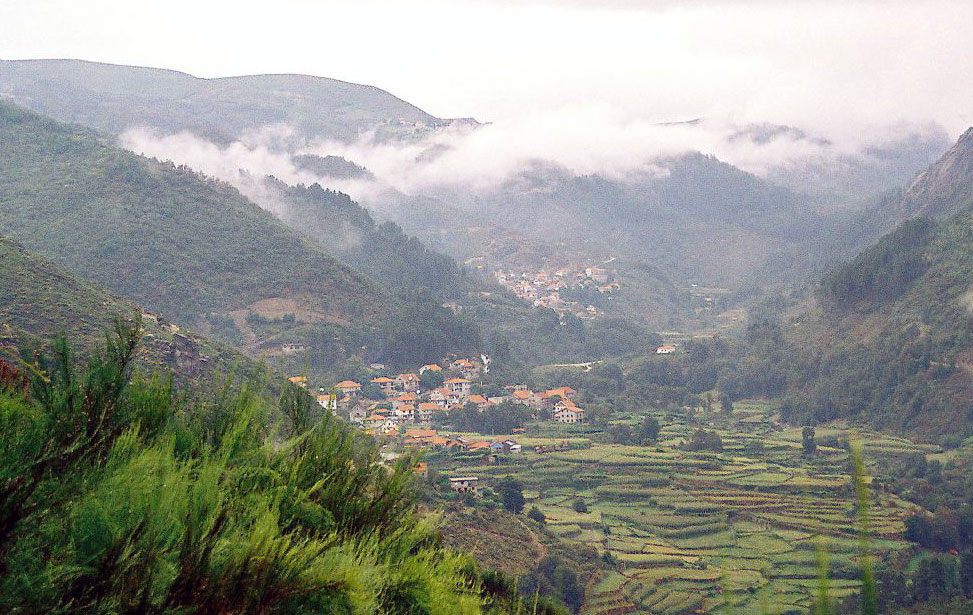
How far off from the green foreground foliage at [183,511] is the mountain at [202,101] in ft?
349

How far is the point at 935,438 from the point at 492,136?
143 meters

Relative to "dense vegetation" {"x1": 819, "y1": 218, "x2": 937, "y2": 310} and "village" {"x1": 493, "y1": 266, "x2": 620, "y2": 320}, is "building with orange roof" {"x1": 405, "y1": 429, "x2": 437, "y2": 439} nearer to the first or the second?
"dense vegetation" {"x1": 819, "y1": 218, "x2": 937, "y2": 310}

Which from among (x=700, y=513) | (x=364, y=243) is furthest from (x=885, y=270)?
(x=364, y=243)

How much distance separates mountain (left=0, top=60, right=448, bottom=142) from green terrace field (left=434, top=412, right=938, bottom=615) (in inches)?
3354

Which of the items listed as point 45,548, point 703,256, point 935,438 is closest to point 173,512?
point 45,548

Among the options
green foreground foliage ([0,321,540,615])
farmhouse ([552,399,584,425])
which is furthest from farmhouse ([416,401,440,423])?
green foreground foliage ([0,321,540,615])

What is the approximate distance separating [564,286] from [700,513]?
197 feet

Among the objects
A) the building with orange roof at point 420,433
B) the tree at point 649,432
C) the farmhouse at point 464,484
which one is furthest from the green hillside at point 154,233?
the farmhouse at point 464,484

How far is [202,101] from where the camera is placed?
150250mm

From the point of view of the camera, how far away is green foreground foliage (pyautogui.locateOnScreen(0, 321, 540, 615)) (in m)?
2.43

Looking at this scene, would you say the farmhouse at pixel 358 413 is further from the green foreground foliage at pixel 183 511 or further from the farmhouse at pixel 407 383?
the green foreground foliage at pixel 183 511

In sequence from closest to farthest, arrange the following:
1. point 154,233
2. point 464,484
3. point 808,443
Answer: point 464,484 → point 808,443 → point 154,233

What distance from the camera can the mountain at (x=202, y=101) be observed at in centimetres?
11325

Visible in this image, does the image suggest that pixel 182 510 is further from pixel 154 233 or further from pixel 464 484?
pixel 154 233
